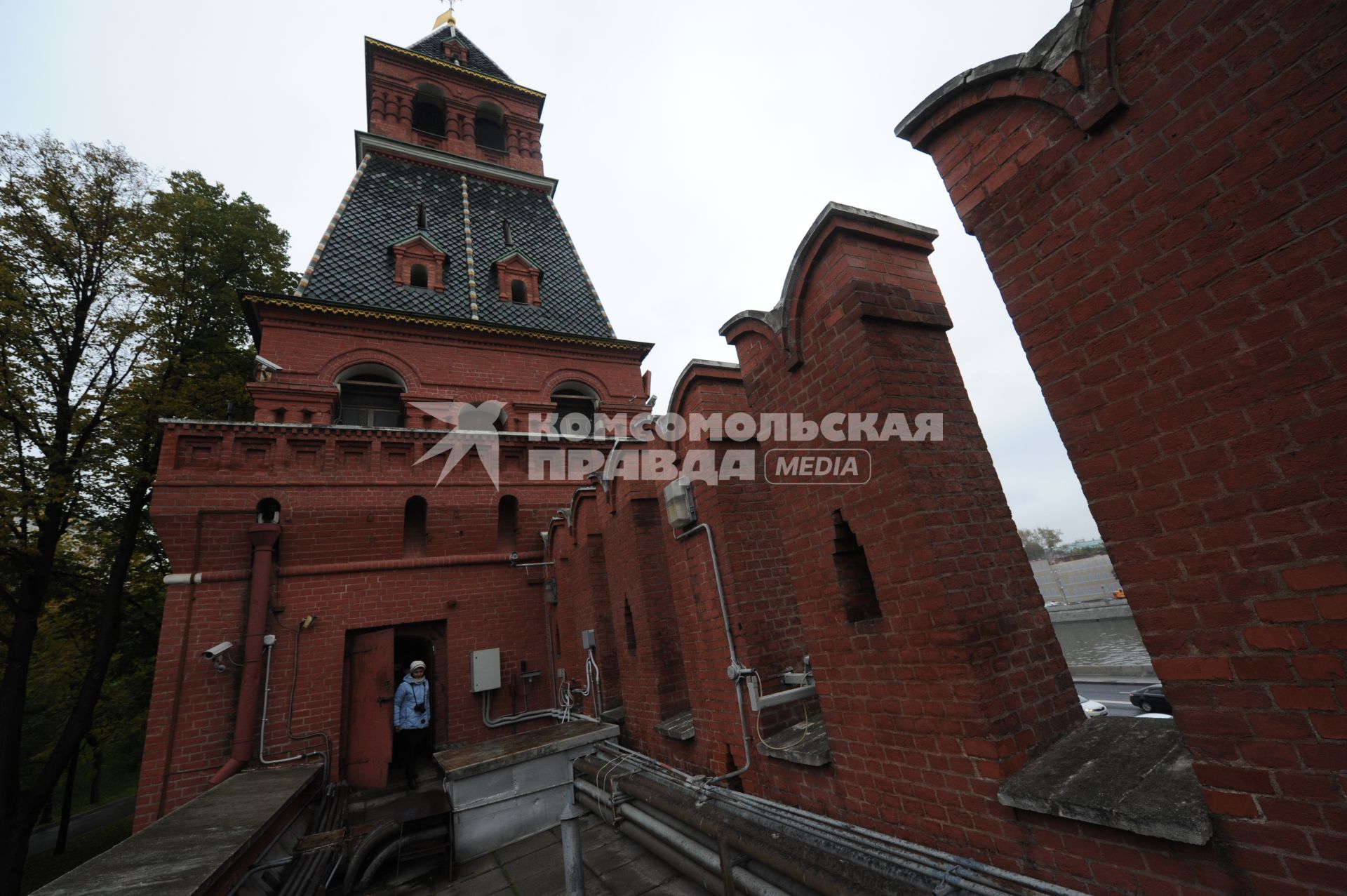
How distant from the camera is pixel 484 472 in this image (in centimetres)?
1055

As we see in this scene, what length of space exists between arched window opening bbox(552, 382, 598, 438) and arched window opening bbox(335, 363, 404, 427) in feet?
11.6

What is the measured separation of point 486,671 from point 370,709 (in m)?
1.79

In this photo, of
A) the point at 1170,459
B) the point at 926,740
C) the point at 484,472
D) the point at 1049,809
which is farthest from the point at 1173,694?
the point at 484,472

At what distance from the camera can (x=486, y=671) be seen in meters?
9.39

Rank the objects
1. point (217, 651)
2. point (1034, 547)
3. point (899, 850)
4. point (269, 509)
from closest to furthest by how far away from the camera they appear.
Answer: point (899, 850)
point (217, 651)
point (269, 509)
point (1034, 547)

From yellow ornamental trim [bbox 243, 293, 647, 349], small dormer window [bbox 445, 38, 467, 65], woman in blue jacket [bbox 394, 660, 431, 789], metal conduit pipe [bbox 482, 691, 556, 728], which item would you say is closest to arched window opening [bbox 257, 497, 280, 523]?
woman in blue jacket [bbox 394, 660, 431, 789]

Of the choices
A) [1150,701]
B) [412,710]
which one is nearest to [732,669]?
[412,710]

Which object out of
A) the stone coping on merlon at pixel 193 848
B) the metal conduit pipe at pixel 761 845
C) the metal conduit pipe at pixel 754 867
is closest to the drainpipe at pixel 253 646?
the stone coping on merlon at pixel 193 848

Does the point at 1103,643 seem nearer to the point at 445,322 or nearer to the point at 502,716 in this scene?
the point at 502,716

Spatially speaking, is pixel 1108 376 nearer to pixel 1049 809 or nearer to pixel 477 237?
pixel 1049 809

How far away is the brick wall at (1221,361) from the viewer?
1550 mm

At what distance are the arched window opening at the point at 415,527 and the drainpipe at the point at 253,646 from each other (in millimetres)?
1902

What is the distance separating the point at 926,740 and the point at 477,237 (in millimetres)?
16773

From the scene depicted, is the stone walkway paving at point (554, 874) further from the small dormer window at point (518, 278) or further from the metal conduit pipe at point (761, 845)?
the small dormer window at point (518, 278)
